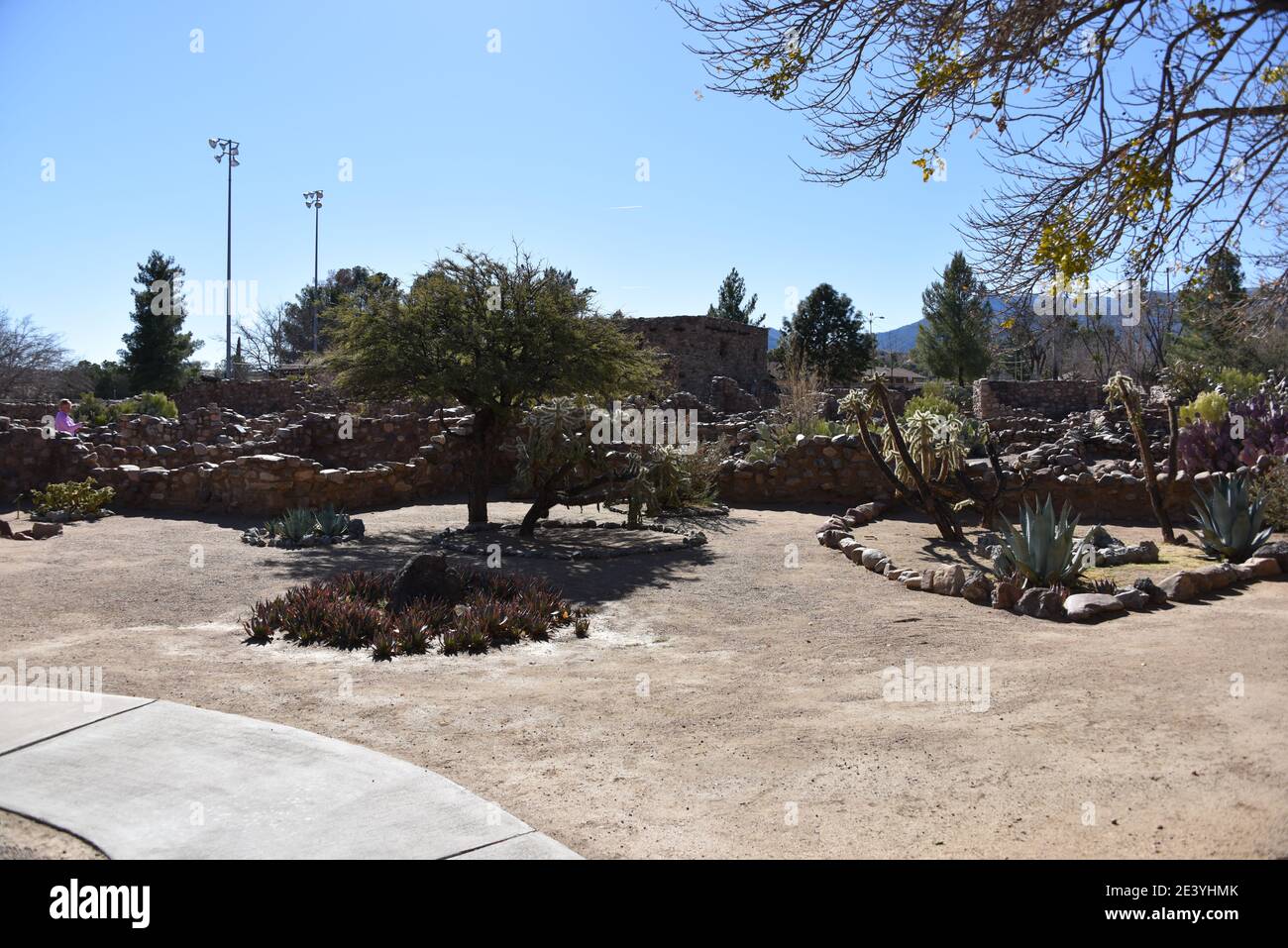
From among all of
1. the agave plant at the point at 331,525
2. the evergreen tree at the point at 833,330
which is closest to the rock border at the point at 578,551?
the agave plant at the point at 331,525

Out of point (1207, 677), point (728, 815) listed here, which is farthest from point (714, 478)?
point (728, 815)

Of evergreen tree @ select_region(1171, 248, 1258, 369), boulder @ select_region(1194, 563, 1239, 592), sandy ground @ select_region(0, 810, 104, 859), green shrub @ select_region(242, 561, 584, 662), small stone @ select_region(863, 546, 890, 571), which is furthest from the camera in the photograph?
small stone @ select_region(863, 546, 890, 571)

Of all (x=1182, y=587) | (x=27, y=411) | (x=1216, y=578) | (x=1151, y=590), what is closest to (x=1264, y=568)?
(x=1216, y=578)

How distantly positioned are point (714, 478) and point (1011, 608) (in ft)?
31.5

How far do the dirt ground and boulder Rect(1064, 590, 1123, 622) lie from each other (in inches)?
7.0

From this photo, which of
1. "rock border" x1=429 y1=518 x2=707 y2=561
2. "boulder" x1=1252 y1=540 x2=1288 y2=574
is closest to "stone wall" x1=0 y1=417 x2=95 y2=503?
"rock border" x1=429 y1=518 x2=707 y2=561

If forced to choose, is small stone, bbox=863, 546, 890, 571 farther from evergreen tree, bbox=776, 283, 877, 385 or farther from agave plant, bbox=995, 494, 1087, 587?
evergreen tree, bbox=776, 283, 877, 385

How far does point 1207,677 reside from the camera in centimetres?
549

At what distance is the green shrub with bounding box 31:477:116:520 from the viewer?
14.4 m

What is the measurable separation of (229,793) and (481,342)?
10.5 meters

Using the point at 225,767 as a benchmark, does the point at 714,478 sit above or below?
above

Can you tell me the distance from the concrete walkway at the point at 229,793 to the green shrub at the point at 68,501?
36.8 ft

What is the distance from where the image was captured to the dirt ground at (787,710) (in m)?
3.73
